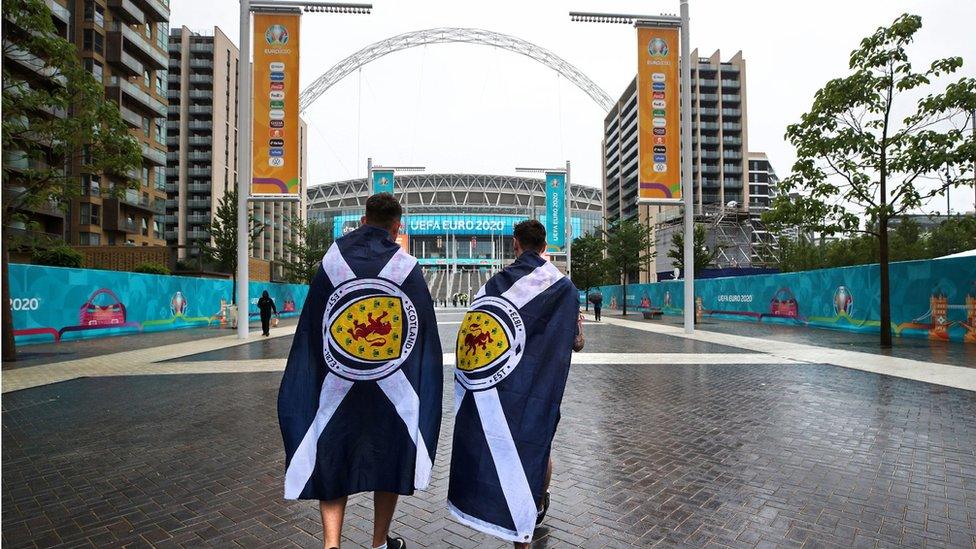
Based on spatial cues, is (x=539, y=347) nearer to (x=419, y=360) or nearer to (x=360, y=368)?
(x=419, y=360)

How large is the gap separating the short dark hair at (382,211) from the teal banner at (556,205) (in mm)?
27606

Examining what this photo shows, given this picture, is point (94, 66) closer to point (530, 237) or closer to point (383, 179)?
point (383, 179)

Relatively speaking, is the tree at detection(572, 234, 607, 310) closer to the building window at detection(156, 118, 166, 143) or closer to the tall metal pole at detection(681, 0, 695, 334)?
the tall metal pole at detection(681, 0, 695, 334)

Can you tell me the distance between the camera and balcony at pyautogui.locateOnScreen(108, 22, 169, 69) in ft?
153

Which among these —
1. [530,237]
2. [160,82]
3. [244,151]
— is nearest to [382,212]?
[530,237]

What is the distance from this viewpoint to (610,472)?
15.3 ft

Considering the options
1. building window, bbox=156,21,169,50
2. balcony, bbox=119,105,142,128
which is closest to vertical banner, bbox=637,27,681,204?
balcony, bbox=119,105,142,128

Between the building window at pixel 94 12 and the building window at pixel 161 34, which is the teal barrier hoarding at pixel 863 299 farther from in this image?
the building window at pixel 161 34

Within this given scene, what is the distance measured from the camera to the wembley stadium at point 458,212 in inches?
4171

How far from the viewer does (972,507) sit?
12.9ft

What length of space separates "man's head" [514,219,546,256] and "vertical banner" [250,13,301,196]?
1409cm

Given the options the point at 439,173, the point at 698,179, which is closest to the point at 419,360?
the point at 698,179

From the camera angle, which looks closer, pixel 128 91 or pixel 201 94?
pixel 128 91

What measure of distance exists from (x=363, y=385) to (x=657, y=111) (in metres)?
16.3
